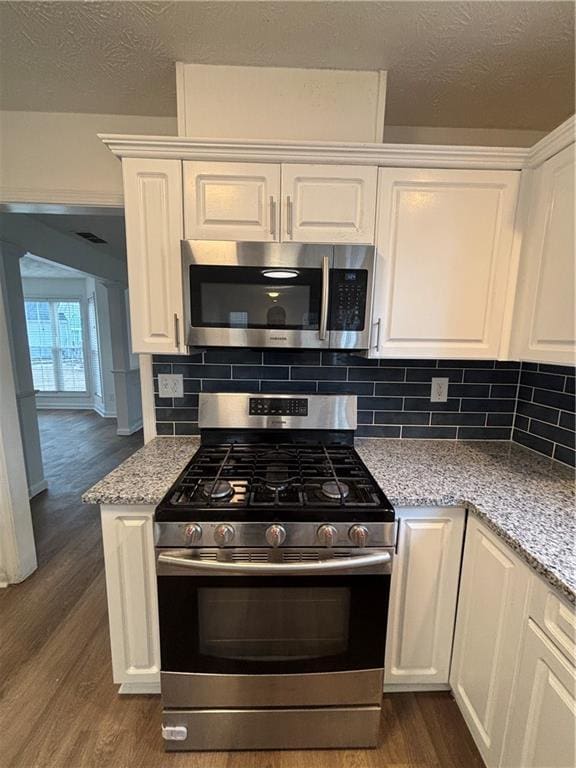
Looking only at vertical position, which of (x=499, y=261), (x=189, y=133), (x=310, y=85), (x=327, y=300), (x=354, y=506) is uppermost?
(x=310, y=85)

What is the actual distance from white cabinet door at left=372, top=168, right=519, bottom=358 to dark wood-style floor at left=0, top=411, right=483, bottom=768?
4.80 feet

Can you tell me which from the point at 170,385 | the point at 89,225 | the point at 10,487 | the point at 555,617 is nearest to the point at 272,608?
the point at 555,617

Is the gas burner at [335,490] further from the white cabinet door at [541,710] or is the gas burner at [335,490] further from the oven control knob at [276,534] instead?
the white cabinet door at [541,710]

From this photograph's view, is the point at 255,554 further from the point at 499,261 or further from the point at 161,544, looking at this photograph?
the point at 499,261

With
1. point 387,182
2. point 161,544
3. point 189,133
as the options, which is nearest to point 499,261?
point 387,182

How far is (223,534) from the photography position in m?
1.12

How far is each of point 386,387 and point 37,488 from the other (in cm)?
331

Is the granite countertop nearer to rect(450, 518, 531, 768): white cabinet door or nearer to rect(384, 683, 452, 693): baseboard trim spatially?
rect(450, 518, 531, 768): white cabinet door

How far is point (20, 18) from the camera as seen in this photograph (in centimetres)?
120

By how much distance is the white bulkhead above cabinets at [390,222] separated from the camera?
1.33 m

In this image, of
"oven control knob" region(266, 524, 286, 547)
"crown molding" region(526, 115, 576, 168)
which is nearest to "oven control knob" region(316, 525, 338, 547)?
"oven control knob" region(266, 524, 286, 547)

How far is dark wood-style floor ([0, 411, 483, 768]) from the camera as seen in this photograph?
4.12 ft

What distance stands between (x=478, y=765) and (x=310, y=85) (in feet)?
8.67

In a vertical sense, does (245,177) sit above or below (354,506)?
above
